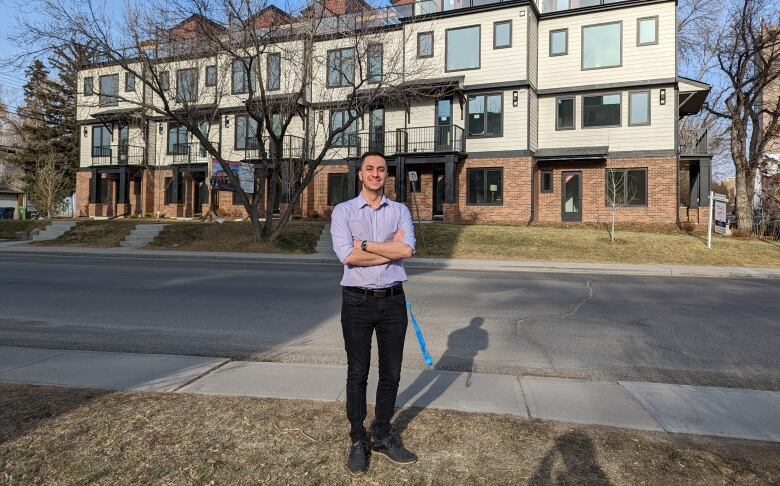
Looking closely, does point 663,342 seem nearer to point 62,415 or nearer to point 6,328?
point 62,415

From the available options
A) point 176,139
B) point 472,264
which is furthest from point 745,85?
point 176,139

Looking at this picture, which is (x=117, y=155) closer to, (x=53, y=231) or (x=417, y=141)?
(x=53, y=231)

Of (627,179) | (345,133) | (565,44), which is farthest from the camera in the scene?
(345,133)

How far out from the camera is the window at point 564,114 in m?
24.2

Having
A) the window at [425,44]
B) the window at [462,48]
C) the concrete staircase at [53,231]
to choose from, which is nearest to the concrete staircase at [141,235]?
the concrete staircase at [53,231]

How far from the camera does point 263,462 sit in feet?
10.0

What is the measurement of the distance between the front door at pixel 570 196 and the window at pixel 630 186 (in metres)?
1.38

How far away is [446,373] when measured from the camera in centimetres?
498

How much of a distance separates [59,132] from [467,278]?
43.2m

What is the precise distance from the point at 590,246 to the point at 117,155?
1125 inches

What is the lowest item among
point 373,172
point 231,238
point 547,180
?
point 231,238

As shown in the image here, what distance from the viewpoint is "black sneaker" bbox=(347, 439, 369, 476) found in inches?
115

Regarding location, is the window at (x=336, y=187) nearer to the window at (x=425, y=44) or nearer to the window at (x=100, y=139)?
the window at (x=425, y=44)

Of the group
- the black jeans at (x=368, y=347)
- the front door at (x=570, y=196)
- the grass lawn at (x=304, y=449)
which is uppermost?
the front door at (x=570, y=196)
